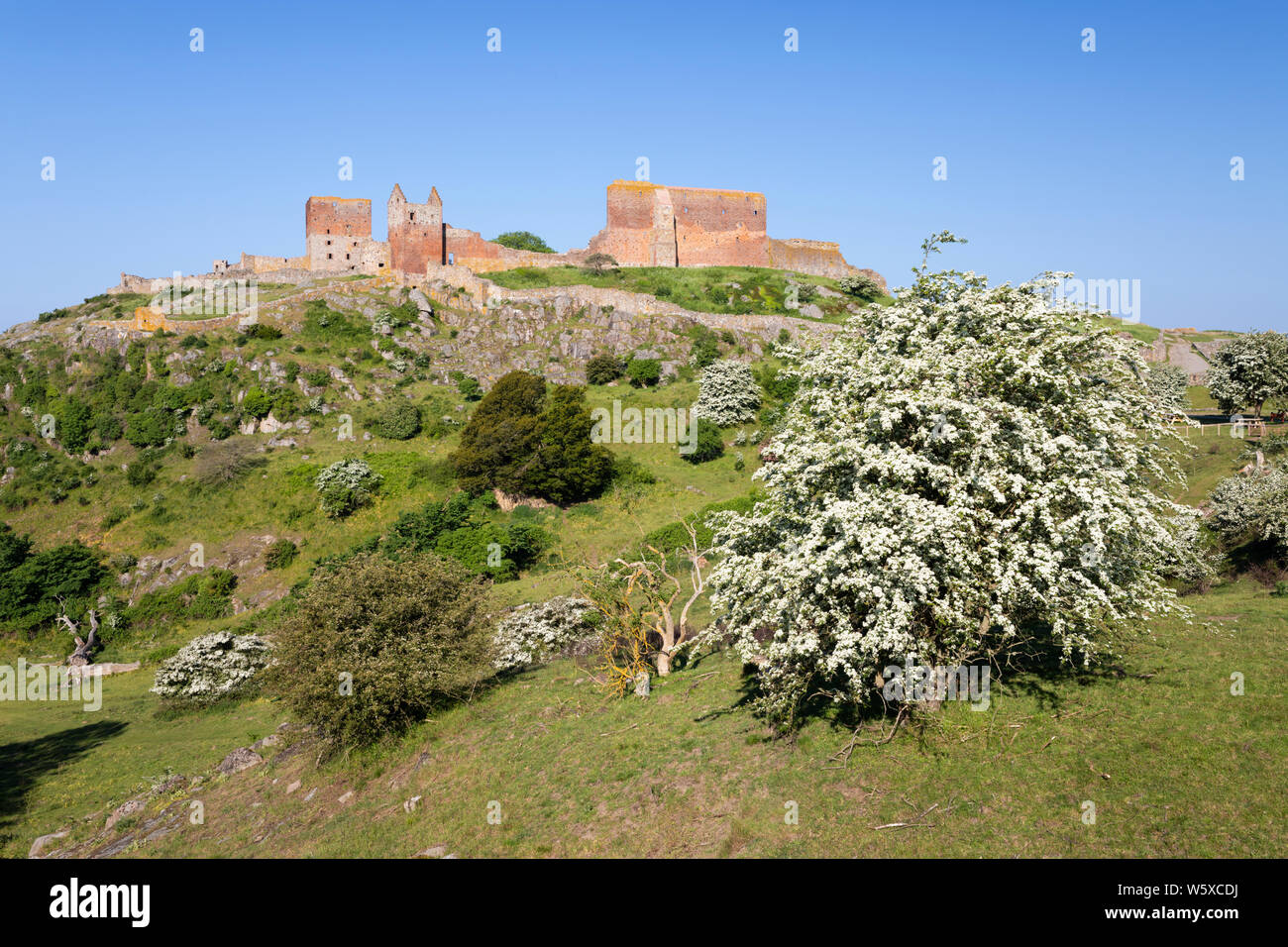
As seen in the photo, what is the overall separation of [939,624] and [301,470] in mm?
45784

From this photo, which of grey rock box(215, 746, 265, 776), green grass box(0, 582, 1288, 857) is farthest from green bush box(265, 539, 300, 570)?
grey rock box(215, 746, 265, 776)

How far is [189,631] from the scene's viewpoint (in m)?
39.5

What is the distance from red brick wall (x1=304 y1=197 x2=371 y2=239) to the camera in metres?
89.4

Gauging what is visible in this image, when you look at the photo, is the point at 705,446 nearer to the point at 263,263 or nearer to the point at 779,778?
the point at 779,778

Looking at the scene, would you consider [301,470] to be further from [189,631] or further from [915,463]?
[915,463]

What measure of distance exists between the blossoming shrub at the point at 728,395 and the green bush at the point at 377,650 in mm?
32792

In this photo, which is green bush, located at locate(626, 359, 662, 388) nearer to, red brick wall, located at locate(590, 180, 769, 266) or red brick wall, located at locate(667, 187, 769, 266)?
red brick wall, located at locate(590, 180, 769, 266)

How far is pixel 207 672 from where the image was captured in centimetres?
3002

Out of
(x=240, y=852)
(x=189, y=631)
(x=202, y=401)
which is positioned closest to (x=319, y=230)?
(x=202, y=401)

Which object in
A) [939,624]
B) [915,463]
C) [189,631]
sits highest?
[915,463]

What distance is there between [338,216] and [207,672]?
7415 centimetres

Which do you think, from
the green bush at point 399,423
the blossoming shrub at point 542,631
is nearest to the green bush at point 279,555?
the green bush at point 399,423

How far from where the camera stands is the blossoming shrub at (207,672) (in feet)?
97.0

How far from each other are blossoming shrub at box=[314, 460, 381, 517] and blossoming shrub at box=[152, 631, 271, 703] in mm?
15121
